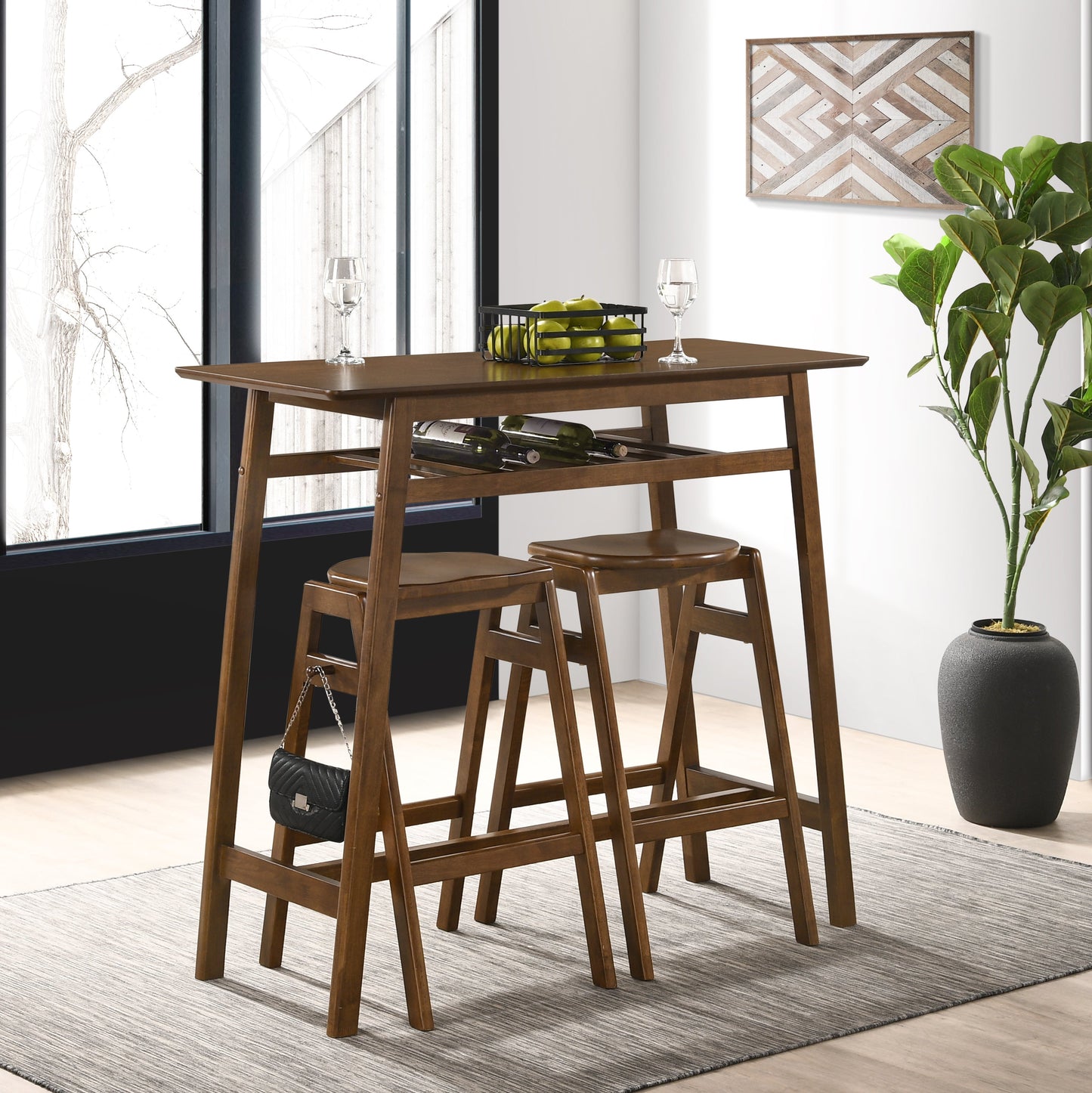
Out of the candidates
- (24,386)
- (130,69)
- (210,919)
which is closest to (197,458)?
(24,386)

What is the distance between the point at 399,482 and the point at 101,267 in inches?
91.3

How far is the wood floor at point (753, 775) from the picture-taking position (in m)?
3.31

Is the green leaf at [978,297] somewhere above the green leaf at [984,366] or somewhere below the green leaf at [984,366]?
above

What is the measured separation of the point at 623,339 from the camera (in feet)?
12.5

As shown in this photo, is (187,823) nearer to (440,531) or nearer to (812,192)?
(440,531)

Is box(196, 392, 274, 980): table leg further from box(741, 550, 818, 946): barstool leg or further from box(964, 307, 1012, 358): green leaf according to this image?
box(964, 307, 1012, 358): green leaf

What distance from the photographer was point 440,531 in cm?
604

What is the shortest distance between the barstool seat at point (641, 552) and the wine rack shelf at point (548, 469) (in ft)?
0.55

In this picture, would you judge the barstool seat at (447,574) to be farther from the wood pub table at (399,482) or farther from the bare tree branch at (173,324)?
the bare tree branch at (173,324)

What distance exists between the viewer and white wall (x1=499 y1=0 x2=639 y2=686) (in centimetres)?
612

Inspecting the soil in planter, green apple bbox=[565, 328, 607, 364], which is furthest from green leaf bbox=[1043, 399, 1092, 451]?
green apple bbox=[565, 328, 607, 364]

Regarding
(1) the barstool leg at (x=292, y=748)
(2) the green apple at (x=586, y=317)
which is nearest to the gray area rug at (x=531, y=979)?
(1) the barstool leg at (x=292, y=748)

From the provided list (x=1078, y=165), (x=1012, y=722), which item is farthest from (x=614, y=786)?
(x=1078, y=165)

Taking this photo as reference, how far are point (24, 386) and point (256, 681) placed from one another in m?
1.09
